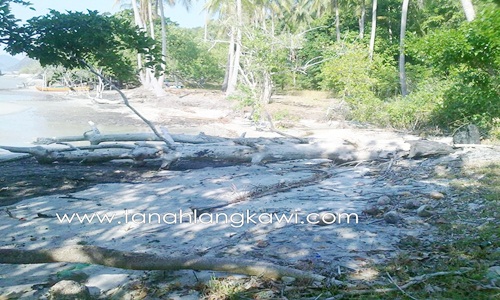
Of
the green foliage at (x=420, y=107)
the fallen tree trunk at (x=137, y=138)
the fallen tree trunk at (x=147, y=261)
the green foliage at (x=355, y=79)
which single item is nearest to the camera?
the fallen tree trunk at (x=147, y=261)

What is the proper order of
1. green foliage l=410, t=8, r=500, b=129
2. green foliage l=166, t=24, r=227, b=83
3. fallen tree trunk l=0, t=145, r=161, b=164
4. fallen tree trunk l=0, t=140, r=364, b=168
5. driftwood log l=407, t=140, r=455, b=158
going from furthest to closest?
green foliage l=166, t=24, r=227, b=83 → fallen tree trunk l=0, t=145, r=161, b=164 → fallen tree trunk l=0, t=140, r=364, b=168 → green foliage l=410, t=8, r=500, b=129 → driftwood log l=407, t=140, r=455, b=158

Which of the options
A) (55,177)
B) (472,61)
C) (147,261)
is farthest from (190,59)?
(147,261)

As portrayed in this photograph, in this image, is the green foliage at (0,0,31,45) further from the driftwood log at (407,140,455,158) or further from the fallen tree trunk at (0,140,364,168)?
the driftwood log at (407,140,455,158)

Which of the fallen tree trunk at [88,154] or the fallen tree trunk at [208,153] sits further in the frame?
the fallen tree trunk at [88,154]

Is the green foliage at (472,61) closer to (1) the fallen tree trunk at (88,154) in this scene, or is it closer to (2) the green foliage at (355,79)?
(2) the green foliage at (355,79)

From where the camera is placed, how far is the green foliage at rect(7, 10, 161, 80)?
224 inches

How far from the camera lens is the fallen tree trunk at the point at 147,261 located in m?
3.51

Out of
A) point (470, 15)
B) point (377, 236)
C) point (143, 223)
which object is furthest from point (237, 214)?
point (470, 15)

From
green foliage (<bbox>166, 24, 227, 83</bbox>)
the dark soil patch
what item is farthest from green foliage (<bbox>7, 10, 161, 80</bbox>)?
green foliage (<bbox>166, 24, 227, 83</bbox>)

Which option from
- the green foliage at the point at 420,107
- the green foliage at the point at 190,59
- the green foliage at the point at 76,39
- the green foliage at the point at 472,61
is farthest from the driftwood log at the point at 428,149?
the green foliage at the point at 190,59

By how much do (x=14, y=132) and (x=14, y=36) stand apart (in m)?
14.2

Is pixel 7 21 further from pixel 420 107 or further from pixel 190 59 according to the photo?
pixel 190 59

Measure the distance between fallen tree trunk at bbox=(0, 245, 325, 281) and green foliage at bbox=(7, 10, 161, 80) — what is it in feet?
10.7

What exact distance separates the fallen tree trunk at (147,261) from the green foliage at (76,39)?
326cm
